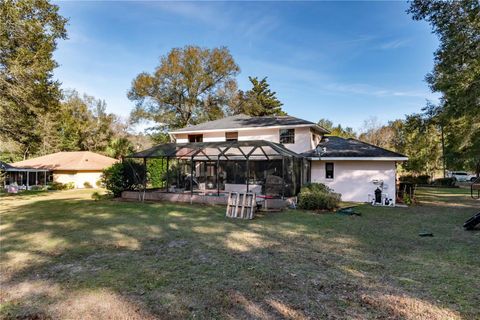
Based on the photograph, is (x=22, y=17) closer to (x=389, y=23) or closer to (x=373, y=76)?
(x=389, y=23)

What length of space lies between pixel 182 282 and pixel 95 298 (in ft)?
4.26

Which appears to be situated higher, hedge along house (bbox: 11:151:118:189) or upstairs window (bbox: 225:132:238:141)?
upstairs window (bbox: 225:132:238:141)

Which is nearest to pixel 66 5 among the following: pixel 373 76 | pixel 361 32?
pixel 361 32

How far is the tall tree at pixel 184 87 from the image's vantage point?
1372 inches

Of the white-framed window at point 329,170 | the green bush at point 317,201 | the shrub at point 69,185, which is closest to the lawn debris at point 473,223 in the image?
the green bush at point 317,201

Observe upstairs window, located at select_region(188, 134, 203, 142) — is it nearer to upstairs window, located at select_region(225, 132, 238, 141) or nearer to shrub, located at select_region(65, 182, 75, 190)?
upstairs window, located at select_region(225, 132, 238, 141)

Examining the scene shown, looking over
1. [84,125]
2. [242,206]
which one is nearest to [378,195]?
[242,206]

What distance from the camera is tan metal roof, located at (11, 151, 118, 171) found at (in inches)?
1177

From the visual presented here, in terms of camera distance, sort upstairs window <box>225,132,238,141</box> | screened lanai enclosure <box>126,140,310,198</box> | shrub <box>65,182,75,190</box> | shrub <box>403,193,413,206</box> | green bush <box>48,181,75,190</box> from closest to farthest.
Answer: screened lanai enclosure <box>126,140,310,198</box> < shrub <box>403,193,413,206</box> < upstairs window <box>225,132,238,141</box> < green bush <box>48,181,75,190</box> < shrub <box>65,182,75,190</box>

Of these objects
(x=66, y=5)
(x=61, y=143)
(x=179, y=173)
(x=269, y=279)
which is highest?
(x=66, y=5)

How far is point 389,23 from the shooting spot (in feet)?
50.9

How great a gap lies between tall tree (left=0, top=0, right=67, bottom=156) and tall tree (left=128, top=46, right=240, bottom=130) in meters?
18.2

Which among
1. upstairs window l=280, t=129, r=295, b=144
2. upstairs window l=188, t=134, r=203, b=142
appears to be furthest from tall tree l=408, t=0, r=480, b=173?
upstairs window l=188, t=134, r=203, b=142

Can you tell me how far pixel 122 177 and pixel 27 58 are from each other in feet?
25.9
